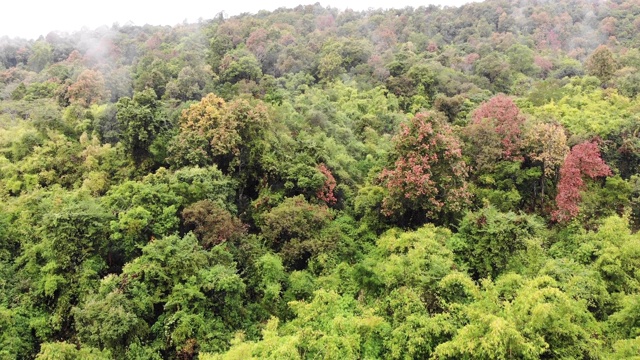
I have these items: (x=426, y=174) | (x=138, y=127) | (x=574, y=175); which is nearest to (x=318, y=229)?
(x=426, y=174)

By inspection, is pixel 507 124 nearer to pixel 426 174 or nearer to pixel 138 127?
pixel 426 174

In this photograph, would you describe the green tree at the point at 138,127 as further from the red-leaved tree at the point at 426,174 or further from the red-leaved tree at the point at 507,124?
the red-leaved tree at the point at 507,124

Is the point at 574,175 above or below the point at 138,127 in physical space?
below

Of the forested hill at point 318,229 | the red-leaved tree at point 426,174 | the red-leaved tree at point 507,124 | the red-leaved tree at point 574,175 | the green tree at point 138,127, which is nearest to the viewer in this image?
the forested hill at point 318,229

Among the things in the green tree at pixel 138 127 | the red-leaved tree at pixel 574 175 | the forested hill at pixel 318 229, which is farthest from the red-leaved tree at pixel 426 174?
the green tree at pixel 138 127

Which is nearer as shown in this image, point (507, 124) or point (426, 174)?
point (426, 174)

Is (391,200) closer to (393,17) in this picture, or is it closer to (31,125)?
(31,125)
